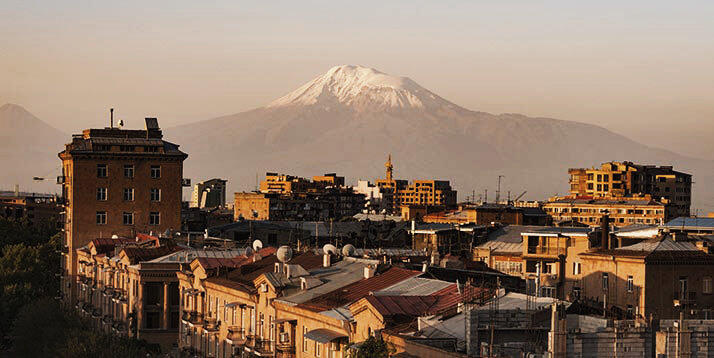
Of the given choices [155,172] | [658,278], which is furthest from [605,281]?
[155,172]

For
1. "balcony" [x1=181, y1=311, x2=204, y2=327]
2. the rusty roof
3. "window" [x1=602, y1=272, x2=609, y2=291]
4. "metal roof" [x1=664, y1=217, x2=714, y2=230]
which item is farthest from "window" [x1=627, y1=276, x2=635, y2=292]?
"metal roof" [x1=664, y1=217, x2=714, y2=230]

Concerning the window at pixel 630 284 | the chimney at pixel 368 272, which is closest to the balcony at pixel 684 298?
the window at pixel 630 284

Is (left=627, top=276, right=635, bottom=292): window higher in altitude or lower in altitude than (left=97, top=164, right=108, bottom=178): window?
lower

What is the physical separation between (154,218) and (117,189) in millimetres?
3837

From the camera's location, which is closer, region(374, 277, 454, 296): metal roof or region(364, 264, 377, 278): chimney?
region(374, 277, 454, 296): metal roof

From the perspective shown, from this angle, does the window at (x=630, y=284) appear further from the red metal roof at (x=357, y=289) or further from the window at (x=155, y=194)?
the window at (x=155, y=194)

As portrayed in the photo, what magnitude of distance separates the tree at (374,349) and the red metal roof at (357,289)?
9976 millimetres

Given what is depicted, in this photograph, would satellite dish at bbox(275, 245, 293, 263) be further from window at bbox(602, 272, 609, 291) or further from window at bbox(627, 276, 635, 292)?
window at bbox(602, 272, 609, 291)

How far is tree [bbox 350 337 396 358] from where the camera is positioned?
147 feet

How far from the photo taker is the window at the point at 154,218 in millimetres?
127938

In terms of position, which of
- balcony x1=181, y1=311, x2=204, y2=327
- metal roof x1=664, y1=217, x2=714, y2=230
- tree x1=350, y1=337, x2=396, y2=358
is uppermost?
metal roof x1=664, y1=217, x2=714, y2=230

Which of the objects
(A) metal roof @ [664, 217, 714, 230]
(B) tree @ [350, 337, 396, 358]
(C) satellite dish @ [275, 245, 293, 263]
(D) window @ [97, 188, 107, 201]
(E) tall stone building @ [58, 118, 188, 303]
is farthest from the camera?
(D) window @ [97, 188, 107, 201]

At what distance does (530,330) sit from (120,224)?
8800 cm

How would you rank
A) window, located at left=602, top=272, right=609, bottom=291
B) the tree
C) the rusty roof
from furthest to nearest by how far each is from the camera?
the rusty roof, window, located at left=602, top=272, right=609, bottom=291, the tree
